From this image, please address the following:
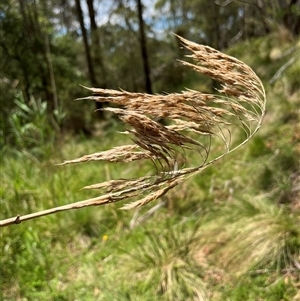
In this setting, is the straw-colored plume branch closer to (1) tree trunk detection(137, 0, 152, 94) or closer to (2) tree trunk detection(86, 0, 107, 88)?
(1) tree trunk detection(137, 0, 152, 94)

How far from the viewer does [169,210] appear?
4.22 meters

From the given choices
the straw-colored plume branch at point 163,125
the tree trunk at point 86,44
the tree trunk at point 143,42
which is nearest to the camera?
the straw-colored plume branch at point 163,125

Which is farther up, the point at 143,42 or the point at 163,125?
the point at 143,42

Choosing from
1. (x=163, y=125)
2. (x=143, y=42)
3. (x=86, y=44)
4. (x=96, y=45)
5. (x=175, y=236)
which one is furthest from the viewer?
(x=96, y=45)

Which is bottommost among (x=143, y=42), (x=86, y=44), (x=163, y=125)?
(x=163, y=125)

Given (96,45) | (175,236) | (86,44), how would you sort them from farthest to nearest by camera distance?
(96,45) → (86,44) → (175,236)

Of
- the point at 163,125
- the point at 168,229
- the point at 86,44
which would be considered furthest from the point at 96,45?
the point at 163,125

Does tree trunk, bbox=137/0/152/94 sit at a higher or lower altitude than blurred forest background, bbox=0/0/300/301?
higher

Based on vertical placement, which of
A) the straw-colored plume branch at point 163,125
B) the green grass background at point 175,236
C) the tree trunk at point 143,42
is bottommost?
the green grass background at point 175,236

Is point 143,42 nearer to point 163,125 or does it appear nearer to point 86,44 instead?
point 86,44

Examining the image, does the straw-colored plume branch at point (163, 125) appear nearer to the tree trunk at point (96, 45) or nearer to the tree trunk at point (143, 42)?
the tree trunk at point (143, 42)

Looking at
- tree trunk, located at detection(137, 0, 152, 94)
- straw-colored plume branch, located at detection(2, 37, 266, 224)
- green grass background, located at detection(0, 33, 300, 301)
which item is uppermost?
tree trunk, located at detection(137, 0, 152, 94)

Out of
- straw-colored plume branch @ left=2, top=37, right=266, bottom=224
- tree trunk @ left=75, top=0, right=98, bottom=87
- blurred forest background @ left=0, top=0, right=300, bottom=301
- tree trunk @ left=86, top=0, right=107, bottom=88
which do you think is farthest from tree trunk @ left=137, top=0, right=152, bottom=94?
straw-colored plume branch @ left=2, top=37, right=266, bottom=224

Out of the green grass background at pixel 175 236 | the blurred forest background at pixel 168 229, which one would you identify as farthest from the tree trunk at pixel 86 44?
the green grass background at pixel 175 236
